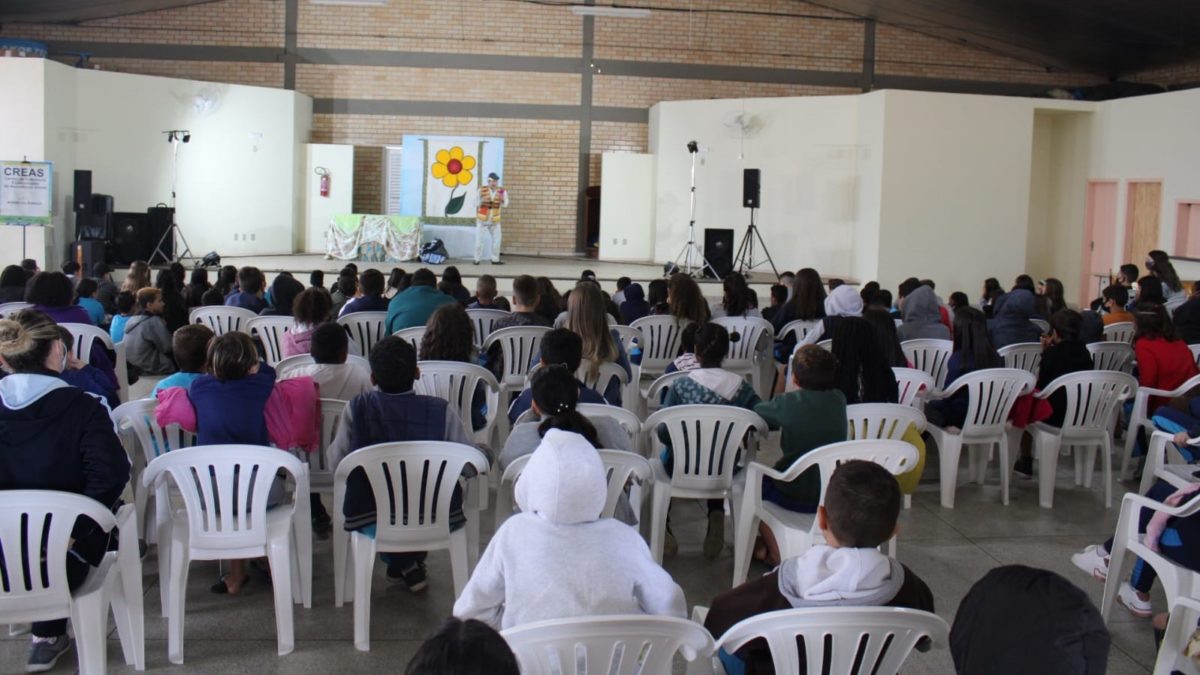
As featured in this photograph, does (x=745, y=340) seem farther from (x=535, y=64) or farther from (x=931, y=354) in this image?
(x=535, y=64)

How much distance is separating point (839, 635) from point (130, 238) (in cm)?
1241

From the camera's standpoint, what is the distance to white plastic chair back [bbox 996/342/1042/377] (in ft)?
20.9

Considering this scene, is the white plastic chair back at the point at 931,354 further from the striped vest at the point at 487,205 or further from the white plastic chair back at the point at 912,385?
the striped vest at the point at 487,205

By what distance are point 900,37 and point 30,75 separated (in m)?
12.2

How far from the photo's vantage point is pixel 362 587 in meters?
3.40

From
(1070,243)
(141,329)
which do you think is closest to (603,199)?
(1070,243)

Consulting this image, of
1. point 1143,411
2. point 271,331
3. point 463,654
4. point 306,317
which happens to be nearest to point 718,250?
point 271,331

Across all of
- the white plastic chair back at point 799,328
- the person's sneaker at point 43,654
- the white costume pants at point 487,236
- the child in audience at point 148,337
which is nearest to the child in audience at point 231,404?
the person's sneaker at point 43,654

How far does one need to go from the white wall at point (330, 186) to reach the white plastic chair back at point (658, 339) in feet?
32.8

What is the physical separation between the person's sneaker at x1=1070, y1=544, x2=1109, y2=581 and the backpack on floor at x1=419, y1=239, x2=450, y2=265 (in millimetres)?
11218

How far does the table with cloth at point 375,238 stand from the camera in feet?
47.8

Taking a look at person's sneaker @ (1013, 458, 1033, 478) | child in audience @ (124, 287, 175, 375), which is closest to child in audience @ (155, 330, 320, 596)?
child in audience @ (124, 287, 175, 375)

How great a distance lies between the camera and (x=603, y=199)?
16047mm

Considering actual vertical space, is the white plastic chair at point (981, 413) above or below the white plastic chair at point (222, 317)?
below
